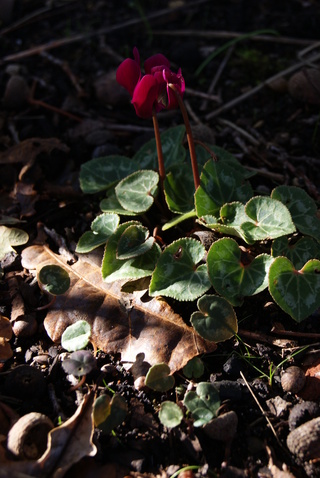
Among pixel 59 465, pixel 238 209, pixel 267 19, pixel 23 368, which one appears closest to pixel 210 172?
pixel 238 209

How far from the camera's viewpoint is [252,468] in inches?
57.1

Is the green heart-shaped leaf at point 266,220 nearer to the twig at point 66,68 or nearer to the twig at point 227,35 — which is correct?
the twig at point 66,68

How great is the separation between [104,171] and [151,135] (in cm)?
45

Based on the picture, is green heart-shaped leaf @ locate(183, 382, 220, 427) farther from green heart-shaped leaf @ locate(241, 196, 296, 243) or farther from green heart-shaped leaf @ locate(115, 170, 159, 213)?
green heart-shaped leaf @ locate(115, 170, 159, 213)

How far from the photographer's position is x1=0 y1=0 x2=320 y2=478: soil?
1526mm

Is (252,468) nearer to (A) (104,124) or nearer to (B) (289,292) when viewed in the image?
(B) (289,292)

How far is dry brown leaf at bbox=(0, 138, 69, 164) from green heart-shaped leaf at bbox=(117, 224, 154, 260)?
83 centimetres

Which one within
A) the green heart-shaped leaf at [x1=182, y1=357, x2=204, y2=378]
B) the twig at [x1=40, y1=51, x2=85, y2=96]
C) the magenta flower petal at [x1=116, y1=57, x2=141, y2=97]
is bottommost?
the green heart-shaped leaf at [x1=182, y1=357, x2=204, y2=378]

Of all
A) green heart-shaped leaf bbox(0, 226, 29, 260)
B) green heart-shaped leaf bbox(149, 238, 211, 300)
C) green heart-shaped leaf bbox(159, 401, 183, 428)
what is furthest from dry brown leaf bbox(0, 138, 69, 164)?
green heart-shaped leaf bbox(159, 401, 183, 428)

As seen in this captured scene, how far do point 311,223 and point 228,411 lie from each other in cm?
75

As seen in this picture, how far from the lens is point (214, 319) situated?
1689 millimetres

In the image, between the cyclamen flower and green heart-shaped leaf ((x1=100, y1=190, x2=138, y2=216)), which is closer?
the cyclamen flower

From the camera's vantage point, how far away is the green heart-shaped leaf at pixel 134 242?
6.07 ft

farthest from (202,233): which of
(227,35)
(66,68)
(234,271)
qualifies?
(227,35)
